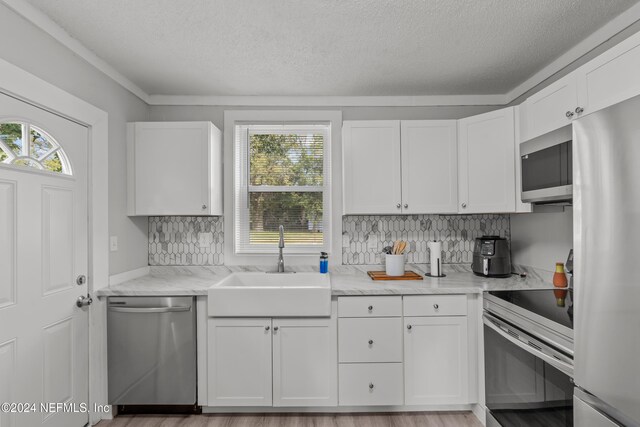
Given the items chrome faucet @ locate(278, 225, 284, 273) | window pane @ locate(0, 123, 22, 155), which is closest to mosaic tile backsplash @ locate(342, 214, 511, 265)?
chrome faucet @ locate(278, 225, 284, 273)

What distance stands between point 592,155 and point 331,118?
2.02 meters

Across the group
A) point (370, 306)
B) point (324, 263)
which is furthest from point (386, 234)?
point (370, 306)

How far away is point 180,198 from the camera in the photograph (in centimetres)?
252

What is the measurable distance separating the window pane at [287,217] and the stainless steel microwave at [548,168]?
1.55m

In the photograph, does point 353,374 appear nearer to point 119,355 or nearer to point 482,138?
point 119,355

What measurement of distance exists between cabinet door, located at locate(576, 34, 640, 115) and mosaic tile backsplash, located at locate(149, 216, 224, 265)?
2602 millimetres

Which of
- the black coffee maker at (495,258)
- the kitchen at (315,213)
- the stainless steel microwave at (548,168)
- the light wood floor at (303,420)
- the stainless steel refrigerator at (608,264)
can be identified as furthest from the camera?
the black coffee maker at (495,258)

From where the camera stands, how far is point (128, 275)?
251 centimetres

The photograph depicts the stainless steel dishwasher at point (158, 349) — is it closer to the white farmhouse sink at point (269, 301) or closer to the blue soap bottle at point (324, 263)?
the white farmhouse sink at point (269, 301)

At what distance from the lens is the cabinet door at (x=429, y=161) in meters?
2.56

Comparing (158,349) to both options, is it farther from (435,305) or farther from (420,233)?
(420,233)

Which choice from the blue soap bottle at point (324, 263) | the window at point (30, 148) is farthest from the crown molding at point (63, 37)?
the blue soap bottle at point (324, 263)

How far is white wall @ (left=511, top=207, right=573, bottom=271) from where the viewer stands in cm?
220

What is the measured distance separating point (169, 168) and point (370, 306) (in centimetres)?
177
